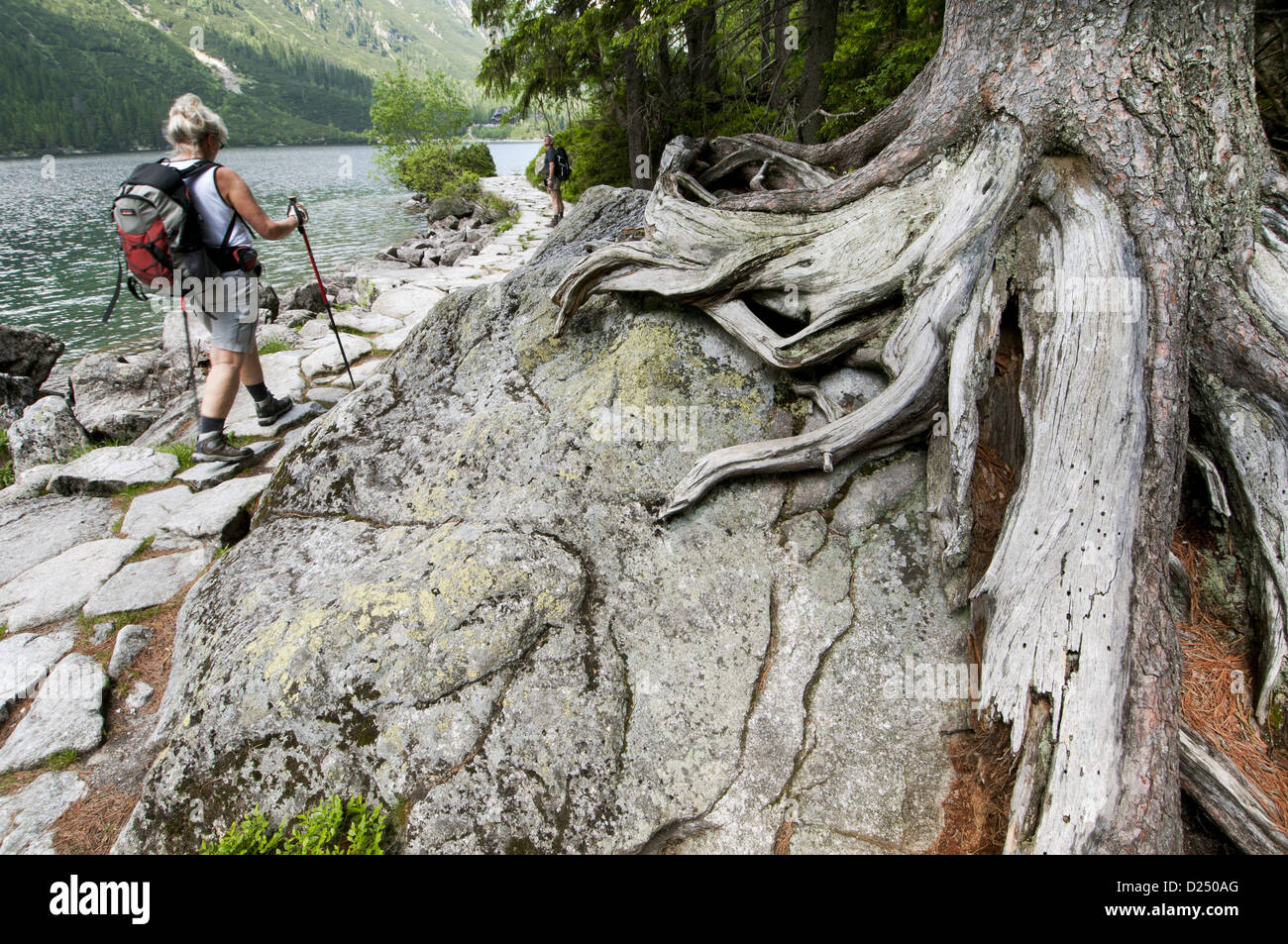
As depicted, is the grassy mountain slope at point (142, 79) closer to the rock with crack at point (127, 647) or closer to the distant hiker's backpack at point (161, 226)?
the distant hiker's backpack at point (161, 226)

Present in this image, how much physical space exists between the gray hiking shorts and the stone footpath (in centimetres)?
87

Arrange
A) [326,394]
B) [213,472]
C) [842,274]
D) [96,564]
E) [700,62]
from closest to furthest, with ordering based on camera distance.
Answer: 1. [842,274]
2. [96,564]
3. [213,472]
4. [326,394]
5. [700,62]

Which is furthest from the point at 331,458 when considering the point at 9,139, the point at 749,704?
the point at 9,139

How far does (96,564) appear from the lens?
166 inches

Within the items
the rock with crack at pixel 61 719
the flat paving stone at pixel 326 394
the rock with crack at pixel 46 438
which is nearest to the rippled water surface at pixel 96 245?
the rock with crack at pixel 46 438

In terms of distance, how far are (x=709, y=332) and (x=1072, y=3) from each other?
2.16 meters

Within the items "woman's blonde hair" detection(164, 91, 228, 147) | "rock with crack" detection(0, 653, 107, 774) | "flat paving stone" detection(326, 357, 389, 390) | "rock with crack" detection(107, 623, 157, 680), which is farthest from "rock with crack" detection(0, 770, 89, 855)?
"flat paving stone" detection(326, 357, 389, 390)

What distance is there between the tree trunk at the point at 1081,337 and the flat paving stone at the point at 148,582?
10.6 ft

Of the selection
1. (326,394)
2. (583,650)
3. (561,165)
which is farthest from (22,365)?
(583,650)

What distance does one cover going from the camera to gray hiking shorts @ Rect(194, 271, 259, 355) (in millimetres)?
4758

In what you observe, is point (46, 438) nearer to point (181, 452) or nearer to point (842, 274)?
point (181, 452)

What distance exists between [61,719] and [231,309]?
2973mm

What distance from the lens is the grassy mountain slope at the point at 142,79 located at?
94.1 m

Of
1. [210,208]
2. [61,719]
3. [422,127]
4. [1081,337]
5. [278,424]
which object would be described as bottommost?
[61,719]
